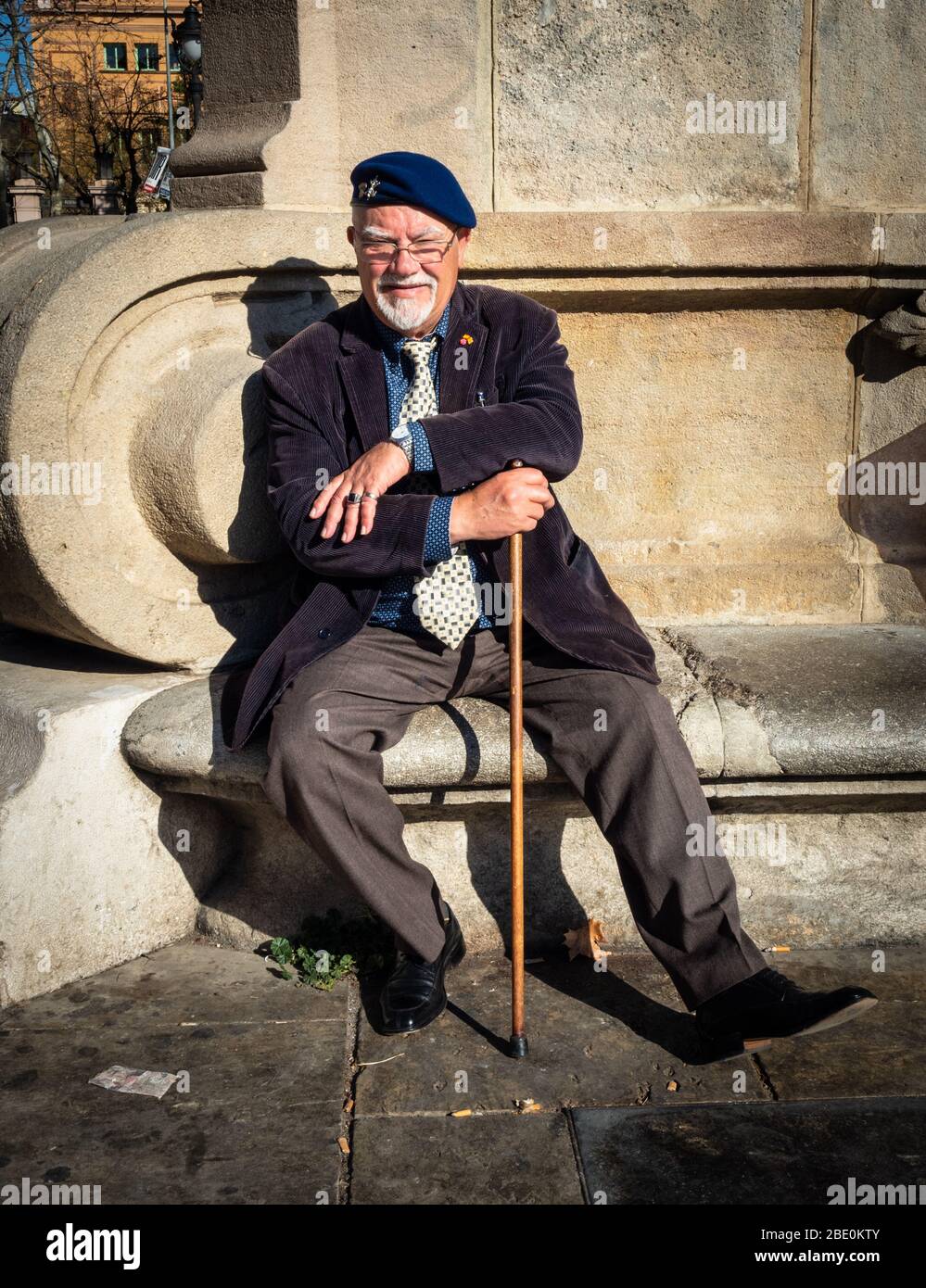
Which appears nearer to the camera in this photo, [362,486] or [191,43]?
[362,486]

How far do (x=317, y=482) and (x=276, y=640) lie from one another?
15.1 inches

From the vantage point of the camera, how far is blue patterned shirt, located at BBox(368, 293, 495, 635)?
111 inches

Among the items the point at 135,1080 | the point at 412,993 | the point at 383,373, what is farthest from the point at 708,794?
the point at 135,1080

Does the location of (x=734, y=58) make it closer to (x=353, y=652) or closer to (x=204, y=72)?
(x=204, y=72)

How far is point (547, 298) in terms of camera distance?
11.5ft

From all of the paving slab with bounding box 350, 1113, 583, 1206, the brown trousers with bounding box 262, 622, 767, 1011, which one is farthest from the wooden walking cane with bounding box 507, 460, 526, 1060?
the paving slab with bounding box 350, 1113, 583, 1206

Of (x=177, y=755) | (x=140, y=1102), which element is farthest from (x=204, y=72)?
(x=140, y=1102)

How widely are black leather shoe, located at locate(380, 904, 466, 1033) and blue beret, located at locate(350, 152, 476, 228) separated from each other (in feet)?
5.72

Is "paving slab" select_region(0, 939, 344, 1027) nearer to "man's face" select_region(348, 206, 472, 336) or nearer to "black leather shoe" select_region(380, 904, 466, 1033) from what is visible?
"black leather shoe" select_region(380, 904, 466, 1033)

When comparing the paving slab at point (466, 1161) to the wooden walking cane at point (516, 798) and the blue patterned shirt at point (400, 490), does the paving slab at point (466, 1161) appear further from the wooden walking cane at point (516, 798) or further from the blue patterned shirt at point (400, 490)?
the blue patterned shirt at point (400, 490)

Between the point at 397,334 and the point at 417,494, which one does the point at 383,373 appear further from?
the point at 417,494

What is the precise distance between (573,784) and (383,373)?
111cm

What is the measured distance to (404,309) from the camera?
2.95 metres

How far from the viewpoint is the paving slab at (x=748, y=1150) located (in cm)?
218
